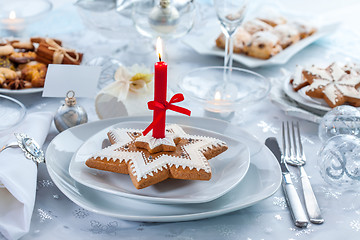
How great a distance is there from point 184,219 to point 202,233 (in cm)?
5

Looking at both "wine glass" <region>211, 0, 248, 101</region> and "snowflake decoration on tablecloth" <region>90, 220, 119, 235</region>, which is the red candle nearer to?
"snowflake decoration on tablecloth" <region>90, 220, 119, 235</region>

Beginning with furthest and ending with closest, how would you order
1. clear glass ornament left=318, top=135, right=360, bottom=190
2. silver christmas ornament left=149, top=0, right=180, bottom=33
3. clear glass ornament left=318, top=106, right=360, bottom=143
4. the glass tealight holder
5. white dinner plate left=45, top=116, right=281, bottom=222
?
silver christmas ornament left=149, top=0, right=180, bottom=33 → the glass tealight holder → clear glass ornament left=318, top=106, right=360, bottom=143 → clear glass ornament left=318, top=135, right=360, bottom=190 → white dinner plate left=45, top=116, right=281, bottom=222

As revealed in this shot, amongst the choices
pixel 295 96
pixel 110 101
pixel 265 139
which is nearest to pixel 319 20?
pixel 295 96

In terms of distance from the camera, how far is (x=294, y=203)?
77 centimetres

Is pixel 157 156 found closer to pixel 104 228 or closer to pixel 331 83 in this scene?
pixel 104 228

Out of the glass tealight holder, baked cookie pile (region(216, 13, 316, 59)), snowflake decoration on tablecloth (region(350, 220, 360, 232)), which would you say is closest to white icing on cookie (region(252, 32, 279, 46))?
baked cookie pile (region(216, 13, 316, 59))

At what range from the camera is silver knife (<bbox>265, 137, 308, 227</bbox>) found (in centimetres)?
74

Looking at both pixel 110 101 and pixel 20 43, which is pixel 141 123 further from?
pixel 20 43

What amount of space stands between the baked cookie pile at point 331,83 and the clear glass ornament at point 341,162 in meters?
0.24

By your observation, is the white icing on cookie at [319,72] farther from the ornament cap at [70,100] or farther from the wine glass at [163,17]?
the ornament cap at [70,100]

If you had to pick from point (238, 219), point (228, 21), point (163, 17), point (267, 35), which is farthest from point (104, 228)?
point (267, 35)

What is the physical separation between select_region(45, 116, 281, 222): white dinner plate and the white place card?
17 cm

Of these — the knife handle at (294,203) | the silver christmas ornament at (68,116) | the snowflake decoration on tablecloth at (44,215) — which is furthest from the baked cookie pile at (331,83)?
the snowflake decoration on tablecloth at (44,215)

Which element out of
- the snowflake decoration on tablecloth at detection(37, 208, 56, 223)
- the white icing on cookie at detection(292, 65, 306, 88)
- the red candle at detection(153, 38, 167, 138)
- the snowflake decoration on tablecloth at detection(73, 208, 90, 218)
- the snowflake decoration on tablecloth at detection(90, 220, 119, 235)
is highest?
the red candle at detection(153, 38, 167, 138)
